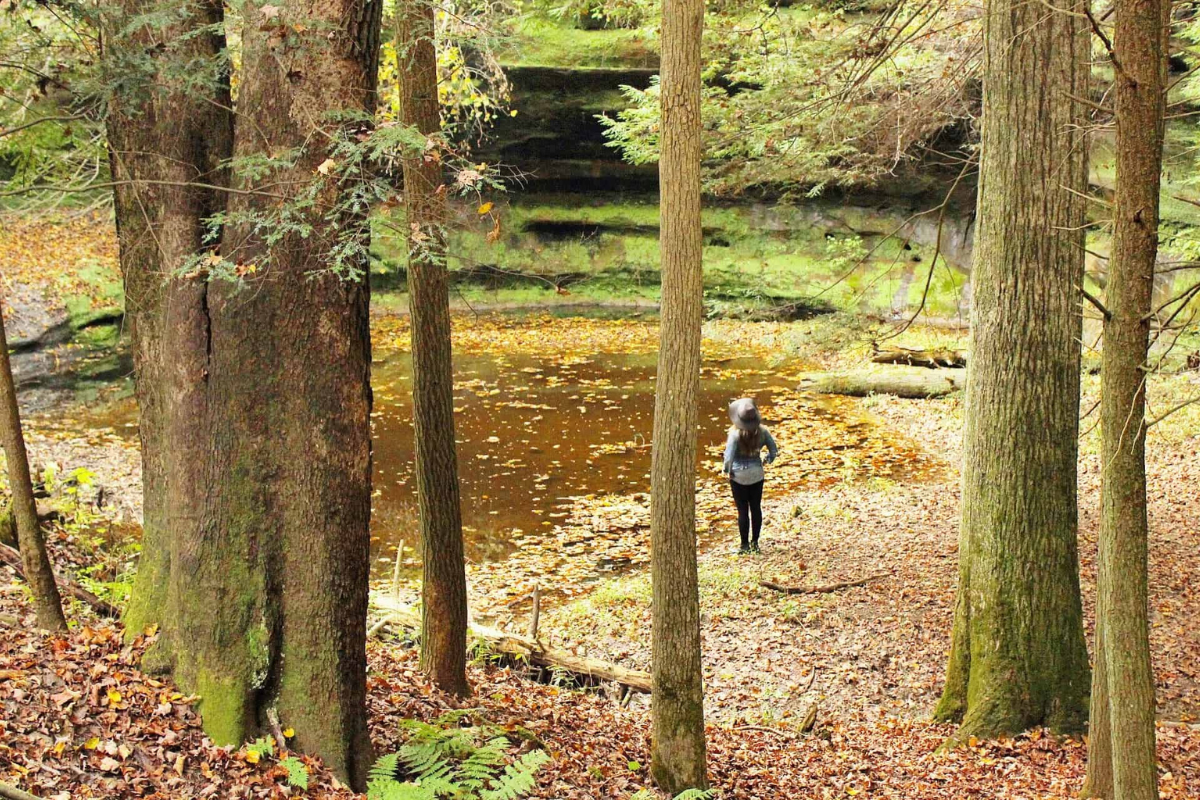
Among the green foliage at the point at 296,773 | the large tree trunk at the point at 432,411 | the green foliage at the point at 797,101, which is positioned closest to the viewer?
the green foliage at the point at 296,773

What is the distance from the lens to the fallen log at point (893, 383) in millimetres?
20297

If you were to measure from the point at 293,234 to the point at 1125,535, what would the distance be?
4447mm

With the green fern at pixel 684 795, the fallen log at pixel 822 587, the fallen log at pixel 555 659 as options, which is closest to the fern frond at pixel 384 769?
the green fern at pixel 684 795

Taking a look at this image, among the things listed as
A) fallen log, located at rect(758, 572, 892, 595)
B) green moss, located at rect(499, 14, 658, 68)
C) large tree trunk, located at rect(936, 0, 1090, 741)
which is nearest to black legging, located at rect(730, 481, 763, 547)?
fallen log, located at rect(758, 572, 892, 595)

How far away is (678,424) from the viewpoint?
5.84 m

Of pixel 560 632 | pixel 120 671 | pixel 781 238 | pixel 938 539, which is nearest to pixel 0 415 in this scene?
pixel 120 671

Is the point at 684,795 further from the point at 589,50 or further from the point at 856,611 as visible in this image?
the point at 589,50

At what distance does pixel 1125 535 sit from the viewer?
188 inches

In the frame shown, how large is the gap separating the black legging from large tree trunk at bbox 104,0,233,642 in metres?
7.24

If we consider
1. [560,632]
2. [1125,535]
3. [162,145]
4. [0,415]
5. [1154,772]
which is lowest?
[560,632]

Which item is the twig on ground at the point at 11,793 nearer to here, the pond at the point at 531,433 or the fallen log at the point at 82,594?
the fallen log at the point at 82,594

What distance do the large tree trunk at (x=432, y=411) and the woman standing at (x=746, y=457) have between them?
4.95 metres

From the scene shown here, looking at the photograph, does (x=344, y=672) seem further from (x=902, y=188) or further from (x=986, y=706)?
(x=902, y=188)

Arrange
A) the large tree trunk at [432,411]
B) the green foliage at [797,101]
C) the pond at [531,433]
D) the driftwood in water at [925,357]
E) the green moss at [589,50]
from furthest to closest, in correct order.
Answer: the green moss at [589,50], the driftwood in water at [925,357], the pond at [531,433], the green foliage at [797,101], the large tree trunk at [432,411]
